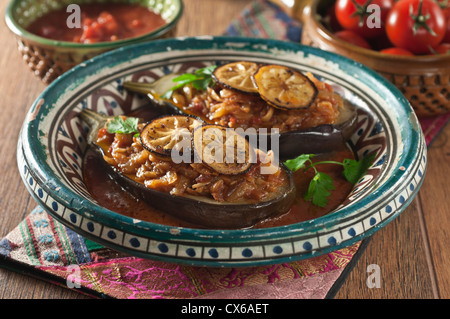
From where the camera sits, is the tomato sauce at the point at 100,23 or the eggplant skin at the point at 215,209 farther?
the tomato sauce at the point at 100,23

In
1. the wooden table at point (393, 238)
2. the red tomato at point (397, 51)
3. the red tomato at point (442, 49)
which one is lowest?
the wooden table at point (393, 238)

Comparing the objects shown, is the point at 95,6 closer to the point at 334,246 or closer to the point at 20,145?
the point at 20,145

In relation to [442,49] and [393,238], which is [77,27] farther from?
[393,238]

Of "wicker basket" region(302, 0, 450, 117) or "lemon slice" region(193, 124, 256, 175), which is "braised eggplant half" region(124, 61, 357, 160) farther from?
"wicker basket" region(302, 0, 450, 117)

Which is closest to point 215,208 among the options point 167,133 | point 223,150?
point 223,150

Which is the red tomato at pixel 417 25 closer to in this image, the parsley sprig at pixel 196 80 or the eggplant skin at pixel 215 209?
the parsley sprig at pixel 196 80

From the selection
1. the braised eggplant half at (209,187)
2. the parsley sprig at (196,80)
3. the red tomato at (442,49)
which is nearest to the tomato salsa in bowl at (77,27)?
the parsley sprig at (196,80)

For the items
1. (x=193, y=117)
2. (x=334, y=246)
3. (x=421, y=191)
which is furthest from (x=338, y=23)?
(x=334, y=246)
